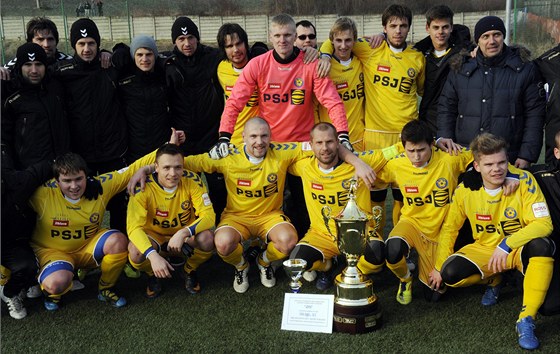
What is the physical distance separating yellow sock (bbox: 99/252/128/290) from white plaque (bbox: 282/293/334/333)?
1313 mm

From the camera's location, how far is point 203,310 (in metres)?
4.43

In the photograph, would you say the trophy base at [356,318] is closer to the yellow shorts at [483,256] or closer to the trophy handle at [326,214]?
the trophy handle at [326,214]

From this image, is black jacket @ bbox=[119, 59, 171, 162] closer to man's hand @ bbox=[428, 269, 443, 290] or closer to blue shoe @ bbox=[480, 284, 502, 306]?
man's hand @ bbox=[428, 269, 443, 290]

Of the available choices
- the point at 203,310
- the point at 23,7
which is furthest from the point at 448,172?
the point at 23,7

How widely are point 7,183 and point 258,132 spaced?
1.78 meters

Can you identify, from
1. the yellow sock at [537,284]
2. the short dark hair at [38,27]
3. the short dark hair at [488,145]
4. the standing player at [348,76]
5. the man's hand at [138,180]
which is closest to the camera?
the yellow sock at [537,284]

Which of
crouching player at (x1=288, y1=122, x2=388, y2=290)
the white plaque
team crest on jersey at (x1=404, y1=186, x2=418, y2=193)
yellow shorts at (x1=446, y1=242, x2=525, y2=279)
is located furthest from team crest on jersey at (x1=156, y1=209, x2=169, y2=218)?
yellow shorts at (x1=446, y1=242, x2=525, y2=279)

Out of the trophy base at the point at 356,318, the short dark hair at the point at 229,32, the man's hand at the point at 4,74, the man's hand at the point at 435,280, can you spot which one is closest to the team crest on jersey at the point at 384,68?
the short dark hair at the point at 229,32

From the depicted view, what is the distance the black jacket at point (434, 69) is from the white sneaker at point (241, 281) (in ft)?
6.58

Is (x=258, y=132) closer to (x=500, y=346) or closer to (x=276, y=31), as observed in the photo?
(x=276, y=31)

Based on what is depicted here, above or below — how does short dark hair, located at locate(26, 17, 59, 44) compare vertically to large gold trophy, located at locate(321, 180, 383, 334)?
above

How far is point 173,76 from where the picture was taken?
5148 mm

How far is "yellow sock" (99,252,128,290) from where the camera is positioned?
454 centimetres

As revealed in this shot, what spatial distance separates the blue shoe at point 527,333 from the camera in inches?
145
